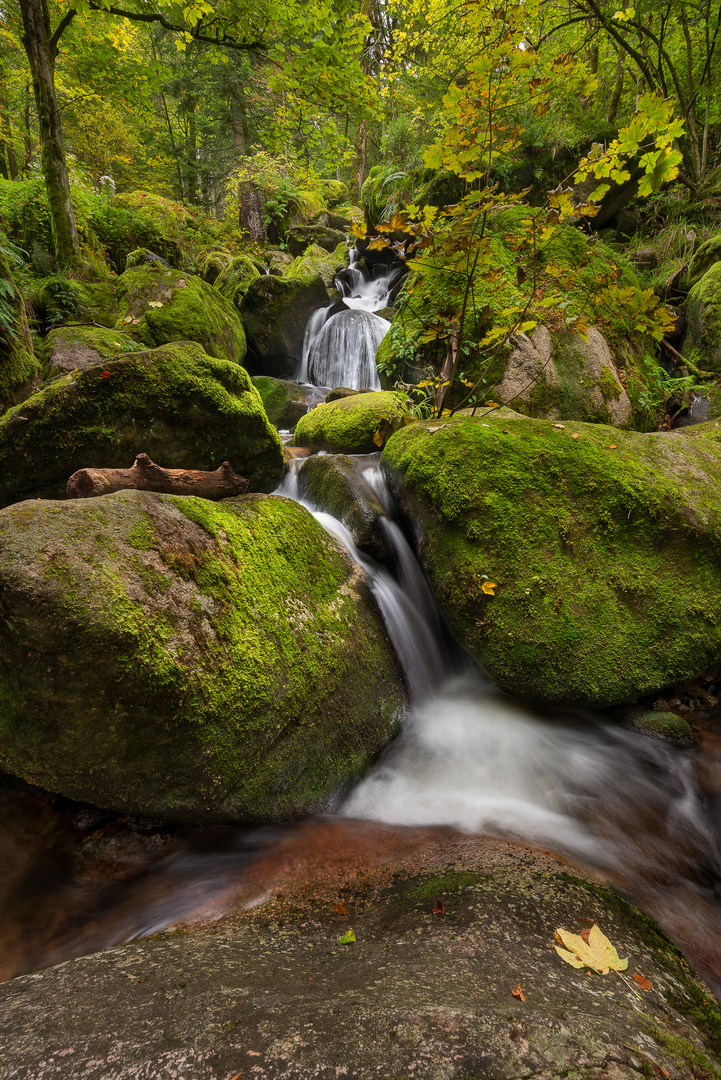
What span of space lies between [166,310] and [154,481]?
5.77 m

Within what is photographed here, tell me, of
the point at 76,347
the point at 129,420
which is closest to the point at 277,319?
the point at 76,347

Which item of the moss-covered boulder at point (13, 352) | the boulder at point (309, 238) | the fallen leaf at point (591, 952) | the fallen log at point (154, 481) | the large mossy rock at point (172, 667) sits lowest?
the fallen leaf at point (591, 952)

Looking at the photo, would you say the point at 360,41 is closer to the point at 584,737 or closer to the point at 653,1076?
the point at 584,737

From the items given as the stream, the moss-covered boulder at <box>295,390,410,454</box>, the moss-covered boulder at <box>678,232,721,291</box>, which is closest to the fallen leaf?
the stream

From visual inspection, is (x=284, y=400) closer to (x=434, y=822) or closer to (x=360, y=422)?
(x=360, y=422)

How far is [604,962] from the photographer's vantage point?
4.99ft

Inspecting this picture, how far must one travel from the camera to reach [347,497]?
4469 mm

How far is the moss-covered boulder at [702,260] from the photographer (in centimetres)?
765

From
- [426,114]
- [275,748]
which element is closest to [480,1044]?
[275,748]

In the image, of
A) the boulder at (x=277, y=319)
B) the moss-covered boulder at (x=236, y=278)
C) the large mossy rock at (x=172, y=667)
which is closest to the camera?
the large mossy rock at (x=172, y=667)

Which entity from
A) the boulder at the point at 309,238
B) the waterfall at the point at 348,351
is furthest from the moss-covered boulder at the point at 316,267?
the boulder at the point at 309,238

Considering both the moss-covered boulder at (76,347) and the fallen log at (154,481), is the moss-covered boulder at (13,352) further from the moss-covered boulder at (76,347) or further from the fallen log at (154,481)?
the fallen log at (154,481)

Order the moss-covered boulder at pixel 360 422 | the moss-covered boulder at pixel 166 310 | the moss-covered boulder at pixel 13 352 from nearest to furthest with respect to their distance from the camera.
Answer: the moss-covered boulder at pixel 13 352 → the moss-covered boulder at pixel 360 422 → the moss-covered boulder at pixel 166 310

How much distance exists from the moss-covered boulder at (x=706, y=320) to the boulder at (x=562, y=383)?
1577mm
